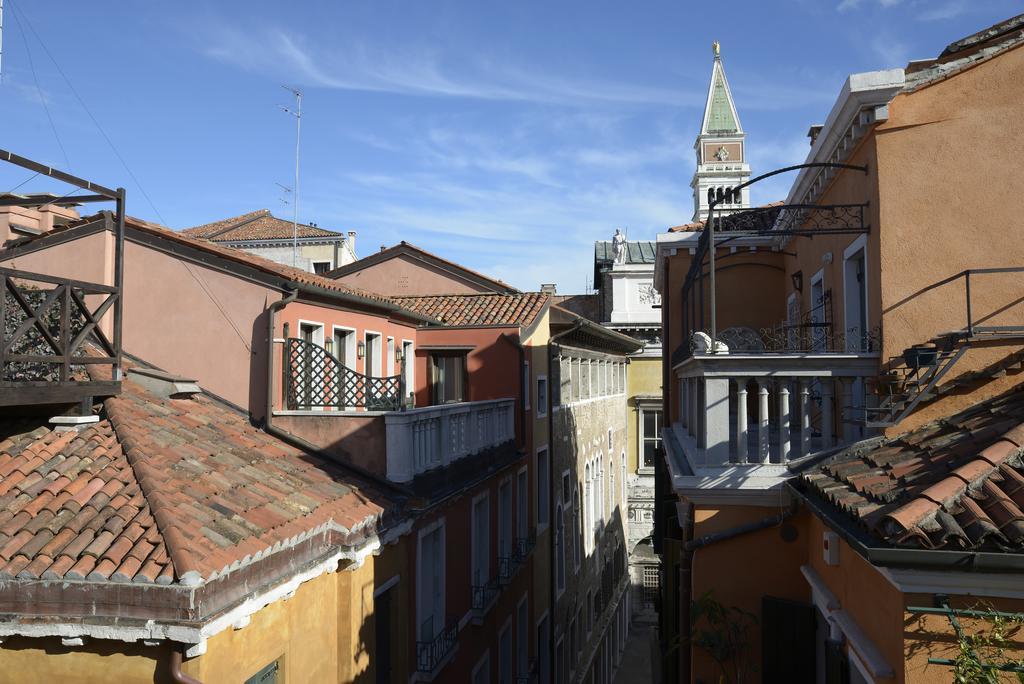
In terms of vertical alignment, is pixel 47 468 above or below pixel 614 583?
above

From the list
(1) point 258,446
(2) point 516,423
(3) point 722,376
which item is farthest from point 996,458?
(2) point 516,423

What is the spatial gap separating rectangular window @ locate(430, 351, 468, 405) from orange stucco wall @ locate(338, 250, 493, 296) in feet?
10.1

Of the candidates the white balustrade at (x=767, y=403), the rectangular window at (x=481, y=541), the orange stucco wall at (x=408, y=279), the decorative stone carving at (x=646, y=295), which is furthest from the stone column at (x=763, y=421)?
the decorative stone carving at (x=646, y=295)

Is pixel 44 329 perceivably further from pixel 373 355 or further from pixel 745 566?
pixel 373 355

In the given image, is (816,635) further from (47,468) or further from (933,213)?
(47,468)

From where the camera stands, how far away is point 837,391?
719 cm

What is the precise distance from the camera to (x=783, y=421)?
636 cm

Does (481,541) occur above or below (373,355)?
below

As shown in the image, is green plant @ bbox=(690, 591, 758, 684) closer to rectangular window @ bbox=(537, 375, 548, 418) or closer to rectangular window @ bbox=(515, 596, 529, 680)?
rectangular window @ bbox=(515, 596, 529, 680)

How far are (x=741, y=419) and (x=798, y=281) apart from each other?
6159 millimetres

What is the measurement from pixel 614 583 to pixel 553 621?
36.5ft

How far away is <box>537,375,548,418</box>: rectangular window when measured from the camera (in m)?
16.9

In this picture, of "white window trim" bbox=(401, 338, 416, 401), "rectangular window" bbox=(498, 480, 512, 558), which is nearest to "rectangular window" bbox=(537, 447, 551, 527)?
"rectangular window" bbox=(498, 480, 512, 558)

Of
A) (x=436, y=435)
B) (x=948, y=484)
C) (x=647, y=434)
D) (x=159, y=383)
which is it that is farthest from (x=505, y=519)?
(x=647, y=434)
